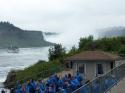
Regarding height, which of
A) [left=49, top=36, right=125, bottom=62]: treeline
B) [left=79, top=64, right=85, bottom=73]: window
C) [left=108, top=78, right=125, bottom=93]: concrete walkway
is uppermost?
[left=49, top=36, right=125, bottom=62]: treeline

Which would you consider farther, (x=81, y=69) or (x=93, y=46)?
(x=93, y=46)

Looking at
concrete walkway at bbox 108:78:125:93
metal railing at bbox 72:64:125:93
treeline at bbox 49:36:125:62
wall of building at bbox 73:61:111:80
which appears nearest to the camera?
metal railing at bbox 72:64:125:93

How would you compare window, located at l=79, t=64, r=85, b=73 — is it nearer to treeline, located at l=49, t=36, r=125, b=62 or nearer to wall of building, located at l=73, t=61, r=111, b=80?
wall of building, located at l=73, t=61, r=111, b=80

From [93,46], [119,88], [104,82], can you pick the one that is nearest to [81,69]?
[119,88]

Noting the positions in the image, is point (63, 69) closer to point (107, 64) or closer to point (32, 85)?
point (107, 64)

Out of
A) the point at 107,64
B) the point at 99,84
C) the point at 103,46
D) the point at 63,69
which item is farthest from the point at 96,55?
the point at 103,46

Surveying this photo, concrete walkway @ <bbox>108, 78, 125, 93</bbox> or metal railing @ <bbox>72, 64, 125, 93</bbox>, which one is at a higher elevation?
metal railing @ <bbox>72, 64, 125, 93</bbox>

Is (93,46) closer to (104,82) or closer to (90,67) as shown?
(90,67)

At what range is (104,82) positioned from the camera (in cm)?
2364

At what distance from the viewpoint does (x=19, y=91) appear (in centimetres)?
2402

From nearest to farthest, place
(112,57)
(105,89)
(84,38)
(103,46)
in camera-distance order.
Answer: (105,89) → (112,57) → (103,46) → (84,38)

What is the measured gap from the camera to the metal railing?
19.8 m

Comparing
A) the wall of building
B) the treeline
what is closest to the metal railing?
the wall of building

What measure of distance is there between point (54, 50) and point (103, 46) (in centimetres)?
743
